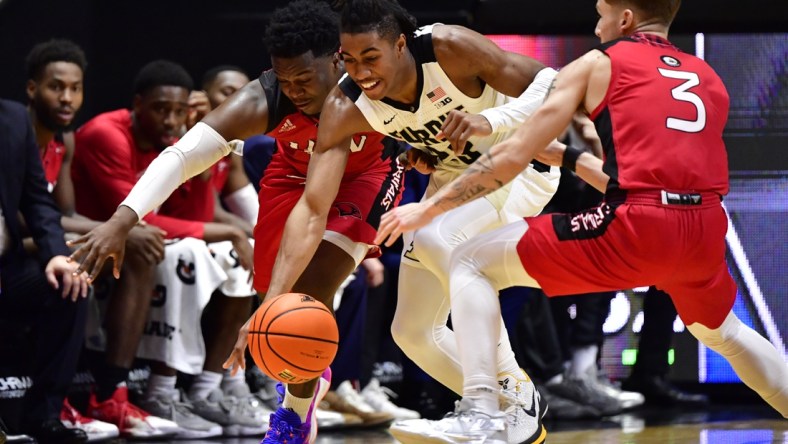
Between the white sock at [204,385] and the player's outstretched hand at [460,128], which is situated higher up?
the player's outstretched hand at [460,128]

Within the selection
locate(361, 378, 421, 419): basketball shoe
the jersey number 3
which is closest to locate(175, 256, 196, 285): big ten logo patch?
locate(361, 378, 421, 419): basketball shoe

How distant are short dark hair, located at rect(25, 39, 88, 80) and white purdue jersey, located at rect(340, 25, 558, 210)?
2386mm

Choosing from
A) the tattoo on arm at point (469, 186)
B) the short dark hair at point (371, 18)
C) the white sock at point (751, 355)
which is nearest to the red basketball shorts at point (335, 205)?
the short dark hair at point (371, 18)

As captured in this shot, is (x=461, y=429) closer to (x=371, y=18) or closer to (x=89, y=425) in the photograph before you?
(x=371, y=18)

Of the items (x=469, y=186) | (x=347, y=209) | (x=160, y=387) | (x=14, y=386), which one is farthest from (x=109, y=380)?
(x=469, y=186)

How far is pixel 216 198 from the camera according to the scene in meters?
6.71

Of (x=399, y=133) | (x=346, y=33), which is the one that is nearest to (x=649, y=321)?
(x=399, y=133)

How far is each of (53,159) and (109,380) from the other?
1235mm

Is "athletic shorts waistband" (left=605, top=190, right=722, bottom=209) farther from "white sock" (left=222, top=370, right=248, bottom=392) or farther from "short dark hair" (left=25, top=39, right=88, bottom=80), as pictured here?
"short dark hair" (left=25, top=39, right=88, bottom=80)

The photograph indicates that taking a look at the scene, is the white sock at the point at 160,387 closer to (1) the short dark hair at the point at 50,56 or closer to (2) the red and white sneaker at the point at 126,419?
(2) the red and white sneaker at the point at 126,419

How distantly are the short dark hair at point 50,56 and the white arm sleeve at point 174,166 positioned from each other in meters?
2.01

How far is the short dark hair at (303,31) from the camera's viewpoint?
4.57 m

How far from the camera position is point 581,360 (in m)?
6.89

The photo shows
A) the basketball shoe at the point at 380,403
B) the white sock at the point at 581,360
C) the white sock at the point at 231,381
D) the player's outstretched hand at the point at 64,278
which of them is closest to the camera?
the player's outstretched hand at the point at 64,278
